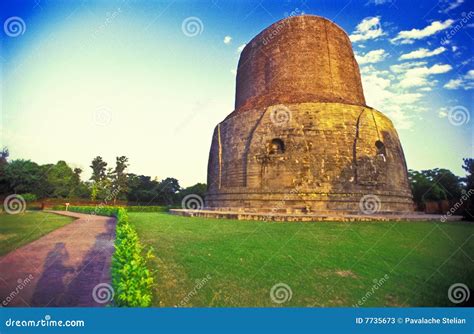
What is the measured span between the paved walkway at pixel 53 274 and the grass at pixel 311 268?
92 cm

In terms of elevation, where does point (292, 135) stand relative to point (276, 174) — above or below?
above

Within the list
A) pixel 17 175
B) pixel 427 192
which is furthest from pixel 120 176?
pixel 427 192

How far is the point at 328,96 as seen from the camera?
1627cm

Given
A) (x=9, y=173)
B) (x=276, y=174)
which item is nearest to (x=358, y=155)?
(x=276, y=174)

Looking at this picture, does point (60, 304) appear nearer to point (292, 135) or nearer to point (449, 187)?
point (292, 135)

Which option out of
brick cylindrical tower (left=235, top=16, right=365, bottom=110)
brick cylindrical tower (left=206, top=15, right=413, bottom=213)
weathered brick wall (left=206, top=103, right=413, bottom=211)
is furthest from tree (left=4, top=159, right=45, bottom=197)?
brick cylindrical tower (left=235, top=16, right=365, bottom=110)

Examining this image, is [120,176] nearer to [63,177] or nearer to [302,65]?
[63,177]

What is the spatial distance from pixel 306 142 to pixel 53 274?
12.1 metres

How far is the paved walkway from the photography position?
11.2 ft

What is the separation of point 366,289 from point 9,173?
15.0 meters

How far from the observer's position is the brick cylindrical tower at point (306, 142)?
13633mm

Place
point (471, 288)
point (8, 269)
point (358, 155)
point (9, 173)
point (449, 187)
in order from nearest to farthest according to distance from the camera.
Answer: point (471, 288) → point (8, 269) → point (9, 173) → point (358, 155) → point (449, 187)

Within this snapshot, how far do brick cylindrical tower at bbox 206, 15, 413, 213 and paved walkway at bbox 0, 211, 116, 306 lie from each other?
9.18 m

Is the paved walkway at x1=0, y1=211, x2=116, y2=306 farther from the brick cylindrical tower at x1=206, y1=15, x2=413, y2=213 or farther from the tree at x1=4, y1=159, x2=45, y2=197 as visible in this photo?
the brick cylindrical tower at x1=206, y1=15, x2=413, y2=213
